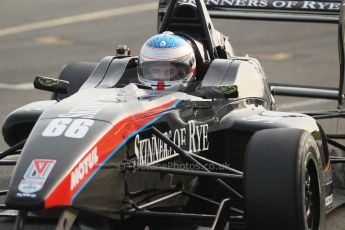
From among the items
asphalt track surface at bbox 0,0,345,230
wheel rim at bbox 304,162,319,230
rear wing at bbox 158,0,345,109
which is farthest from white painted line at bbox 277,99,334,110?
wheel rim at bbox 304,162,319,230

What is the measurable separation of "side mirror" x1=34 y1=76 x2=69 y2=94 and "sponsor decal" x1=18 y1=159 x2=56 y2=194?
169cm

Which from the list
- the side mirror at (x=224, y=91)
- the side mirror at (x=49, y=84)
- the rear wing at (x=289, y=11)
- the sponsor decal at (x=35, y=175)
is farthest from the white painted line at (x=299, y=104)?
the sponsor decal at (x=35, y=175)

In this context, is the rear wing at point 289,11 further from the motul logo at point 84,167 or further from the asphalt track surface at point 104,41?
the motul logo at point 84,167

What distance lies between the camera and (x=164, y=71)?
9164 mm

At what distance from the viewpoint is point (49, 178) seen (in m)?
7.20

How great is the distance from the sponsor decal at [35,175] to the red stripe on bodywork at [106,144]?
0.11 metres

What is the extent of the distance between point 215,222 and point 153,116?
943 millimetres

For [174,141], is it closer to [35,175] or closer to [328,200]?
[328,200]

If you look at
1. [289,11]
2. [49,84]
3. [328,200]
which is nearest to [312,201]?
[328,200]

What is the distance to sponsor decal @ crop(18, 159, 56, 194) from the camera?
714 centimetres

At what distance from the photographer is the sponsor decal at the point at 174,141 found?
8.11 metres

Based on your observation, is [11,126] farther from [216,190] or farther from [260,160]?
[260,160]

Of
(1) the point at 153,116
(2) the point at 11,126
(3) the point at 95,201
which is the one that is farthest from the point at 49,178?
(2) the point at 11,126

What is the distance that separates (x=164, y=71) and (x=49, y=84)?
3.10ft
